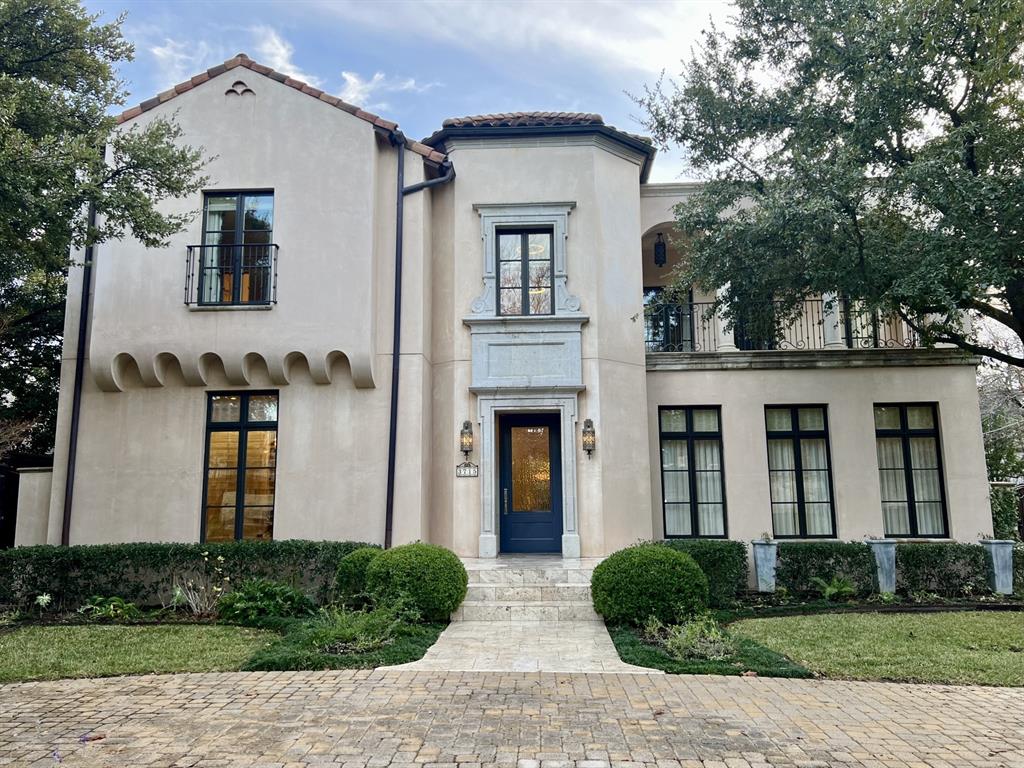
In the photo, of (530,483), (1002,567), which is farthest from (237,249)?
(1002,567)

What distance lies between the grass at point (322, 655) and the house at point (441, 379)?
3.08 meters

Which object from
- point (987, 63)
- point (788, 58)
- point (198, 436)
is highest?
point (788, 58)

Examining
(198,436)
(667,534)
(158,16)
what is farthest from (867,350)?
(158,16)

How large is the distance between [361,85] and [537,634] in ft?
33.5

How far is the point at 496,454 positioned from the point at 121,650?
20.0 ft

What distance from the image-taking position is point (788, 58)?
36.8 feet

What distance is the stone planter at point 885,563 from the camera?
33.4 feet

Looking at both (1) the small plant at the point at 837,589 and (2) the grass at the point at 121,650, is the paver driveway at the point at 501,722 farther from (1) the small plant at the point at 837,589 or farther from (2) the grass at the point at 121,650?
(1) the small plant at the point at 837,589

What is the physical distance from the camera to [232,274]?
11.0 m

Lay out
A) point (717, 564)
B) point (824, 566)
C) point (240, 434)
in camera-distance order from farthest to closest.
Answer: point (240, 434) < point (824, 566) < point (717, 564)

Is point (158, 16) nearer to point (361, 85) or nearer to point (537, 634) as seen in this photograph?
point (361, 85)

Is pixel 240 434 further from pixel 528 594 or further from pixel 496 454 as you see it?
pixel 528 594

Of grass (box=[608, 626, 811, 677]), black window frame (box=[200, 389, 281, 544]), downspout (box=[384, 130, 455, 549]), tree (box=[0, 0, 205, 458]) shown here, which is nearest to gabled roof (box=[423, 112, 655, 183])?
downspout (box=[384, 130, 455, 549])

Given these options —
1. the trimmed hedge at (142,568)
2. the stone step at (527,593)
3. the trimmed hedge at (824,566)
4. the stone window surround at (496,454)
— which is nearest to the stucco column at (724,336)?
the stone window surround at (496,454)
